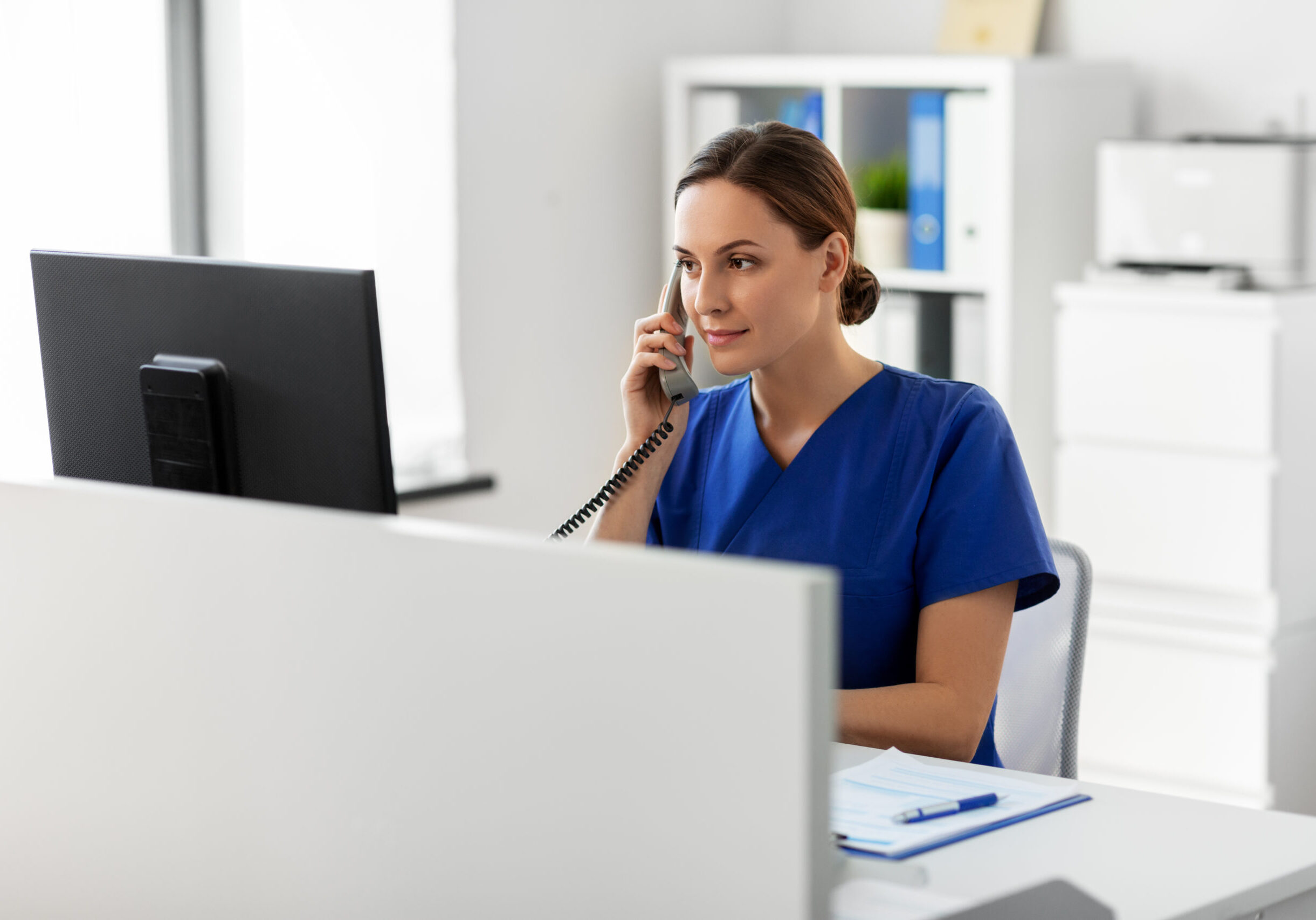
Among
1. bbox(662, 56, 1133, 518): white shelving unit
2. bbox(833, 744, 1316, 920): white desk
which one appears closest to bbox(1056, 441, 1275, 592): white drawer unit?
bbox(662, 56, 1133, 518): white shelving unit

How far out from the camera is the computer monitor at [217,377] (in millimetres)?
1336

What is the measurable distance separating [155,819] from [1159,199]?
2.79 m

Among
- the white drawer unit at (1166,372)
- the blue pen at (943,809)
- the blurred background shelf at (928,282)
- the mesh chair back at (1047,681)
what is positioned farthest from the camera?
the blurred background shelf at (928,282)

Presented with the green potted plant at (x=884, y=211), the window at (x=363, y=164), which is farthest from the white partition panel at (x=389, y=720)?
the green potted plant at (x=884, y=211)

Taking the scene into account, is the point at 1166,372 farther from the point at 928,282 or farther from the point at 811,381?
the point at 811,381

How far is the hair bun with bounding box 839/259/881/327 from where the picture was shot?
201 cm

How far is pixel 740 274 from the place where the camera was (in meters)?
1.85

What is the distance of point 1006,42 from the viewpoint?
3846 mm

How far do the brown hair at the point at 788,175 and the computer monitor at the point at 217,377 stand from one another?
2.10 feet

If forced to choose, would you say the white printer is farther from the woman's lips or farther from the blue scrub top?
the woman's lips

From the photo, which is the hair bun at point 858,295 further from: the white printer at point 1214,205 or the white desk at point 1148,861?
the white printer at point 1214,205

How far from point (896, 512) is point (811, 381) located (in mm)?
207

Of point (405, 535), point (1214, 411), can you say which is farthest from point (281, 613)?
point (1214, 411)

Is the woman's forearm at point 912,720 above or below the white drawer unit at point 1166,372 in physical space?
below
